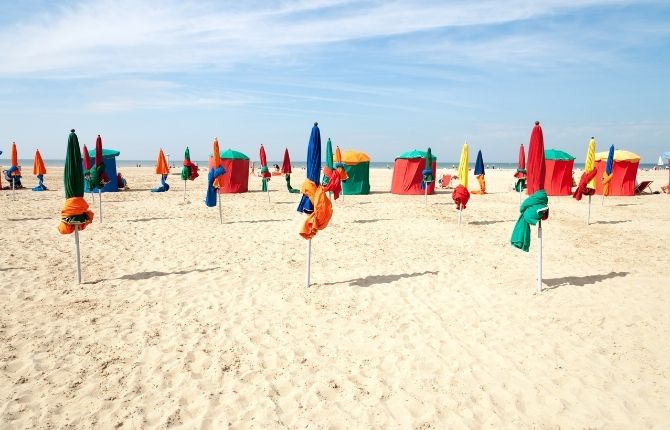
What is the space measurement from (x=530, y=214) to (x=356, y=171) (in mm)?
16537

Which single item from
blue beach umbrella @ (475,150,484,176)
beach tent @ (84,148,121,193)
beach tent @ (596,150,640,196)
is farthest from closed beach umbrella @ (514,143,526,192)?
beach tent @ (84,148,121,193)

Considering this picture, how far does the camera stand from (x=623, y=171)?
2394 centimetres

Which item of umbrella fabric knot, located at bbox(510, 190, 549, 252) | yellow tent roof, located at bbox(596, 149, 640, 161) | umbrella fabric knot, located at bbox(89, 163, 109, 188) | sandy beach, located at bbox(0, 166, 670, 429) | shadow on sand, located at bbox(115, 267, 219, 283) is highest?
yellow tent roof, located at bbox(596, 149, 640, 161)

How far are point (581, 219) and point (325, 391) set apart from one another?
15.0m

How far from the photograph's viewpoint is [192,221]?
1460 cm

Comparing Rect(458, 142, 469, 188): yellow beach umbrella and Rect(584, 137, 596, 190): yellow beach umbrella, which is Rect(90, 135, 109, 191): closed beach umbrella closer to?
Rect(458, 142, 469, 188): yellow beach umbrella

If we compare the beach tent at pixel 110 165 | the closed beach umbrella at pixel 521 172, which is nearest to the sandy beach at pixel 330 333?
the closed beach umbrella at pixel 521 172

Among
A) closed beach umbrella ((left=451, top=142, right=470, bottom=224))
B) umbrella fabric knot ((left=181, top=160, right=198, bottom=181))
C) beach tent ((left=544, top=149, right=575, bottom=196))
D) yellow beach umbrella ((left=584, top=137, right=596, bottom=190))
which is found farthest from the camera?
beach tent ((left=544, top=149, right=575, bottom=196))

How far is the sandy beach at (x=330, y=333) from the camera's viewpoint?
4.38 m

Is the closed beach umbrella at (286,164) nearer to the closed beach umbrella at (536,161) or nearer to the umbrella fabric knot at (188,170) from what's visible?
the umbrella fabric knot at (188,170)

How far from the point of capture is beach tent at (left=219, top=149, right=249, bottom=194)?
23.4m

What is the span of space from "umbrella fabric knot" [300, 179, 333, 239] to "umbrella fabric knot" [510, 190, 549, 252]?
3584 millimetres

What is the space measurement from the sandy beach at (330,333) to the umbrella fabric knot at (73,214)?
112 centimetres

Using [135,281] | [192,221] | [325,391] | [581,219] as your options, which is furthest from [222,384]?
[581,219]
